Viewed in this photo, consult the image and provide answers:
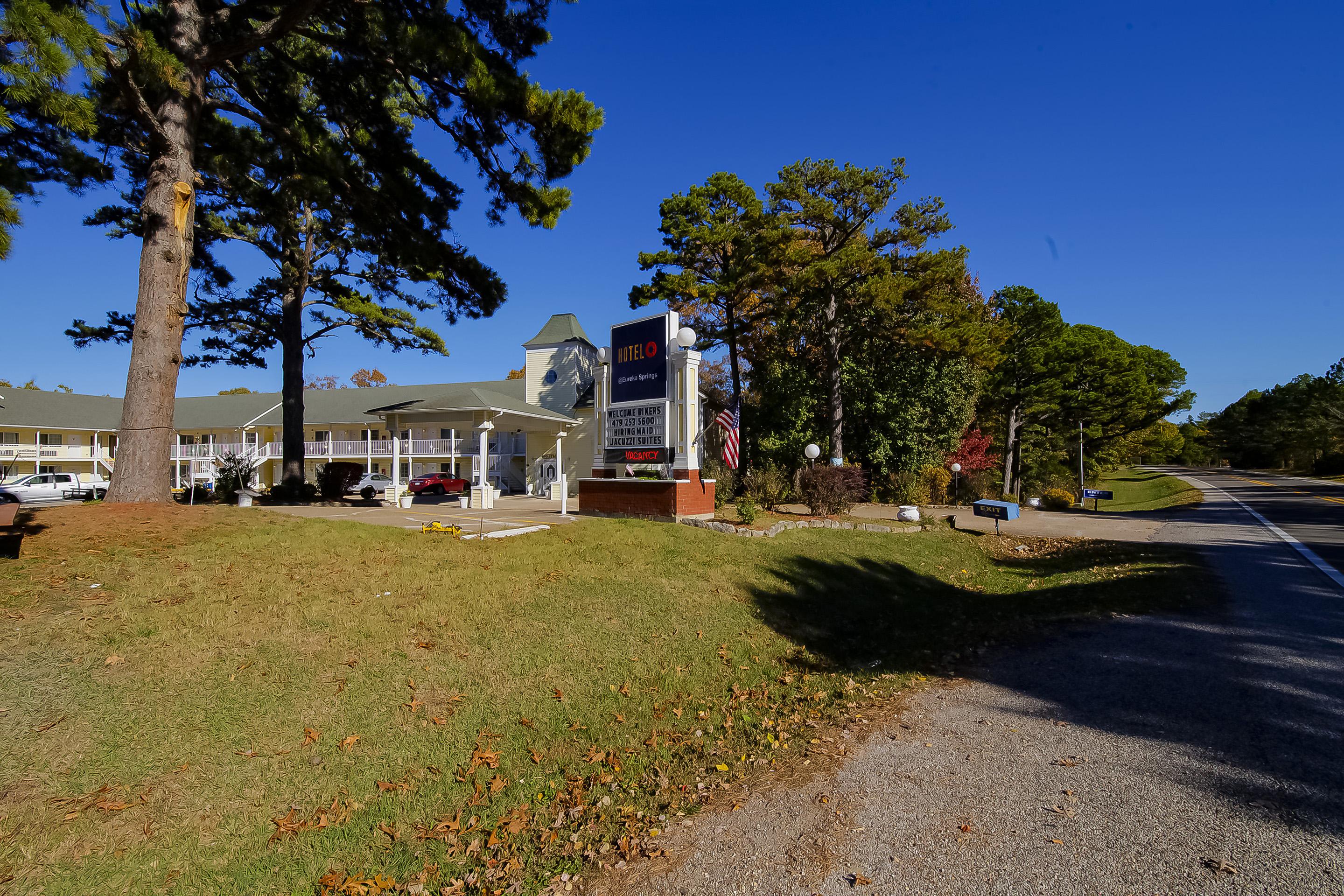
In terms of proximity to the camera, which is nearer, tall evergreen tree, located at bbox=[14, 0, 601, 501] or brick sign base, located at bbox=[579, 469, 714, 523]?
tall evergreen tree, located at bbox=[14, 0, 601, 501]

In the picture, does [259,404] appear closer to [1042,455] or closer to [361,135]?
[361,135]

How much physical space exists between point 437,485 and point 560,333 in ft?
29.6

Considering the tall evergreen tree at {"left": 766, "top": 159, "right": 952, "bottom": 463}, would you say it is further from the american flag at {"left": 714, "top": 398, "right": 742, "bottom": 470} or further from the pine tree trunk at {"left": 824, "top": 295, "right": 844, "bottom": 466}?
the american flag at {"left": 714, "top": 398, "right": 742, "bottom": 470}

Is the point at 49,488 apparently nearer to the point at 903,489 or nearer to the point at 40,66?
the point at 40,66

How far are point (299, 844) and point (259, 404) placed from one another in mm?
41218

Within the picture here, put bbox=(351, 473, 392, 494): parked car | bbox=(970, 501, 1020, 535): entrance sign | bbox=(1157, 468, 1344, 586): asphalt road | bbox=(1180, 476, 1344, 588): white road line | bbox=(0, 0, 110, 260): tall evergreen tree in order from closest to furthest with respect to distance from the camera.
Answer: bbox=(0, 0, 110, 260): tall evergreen tree → bbox=(1180, 476, 1344, 588): white road line → bbox=(1157, 468, 1344, 586): asphalt road → bbox=(970, 501, 1020, 535): entrance sign → bbox=(351, 473, 392, 494): parked car

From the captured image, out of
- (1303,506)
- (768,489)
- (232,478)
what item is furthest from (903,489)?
(232,478)

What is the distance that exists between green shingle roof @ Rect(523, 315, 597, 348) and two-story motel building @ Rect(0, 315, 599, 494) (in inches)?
2.0

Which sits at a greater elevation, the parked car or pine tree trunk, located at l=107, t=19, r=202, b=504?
pine tree trunk, located at l=107, t=19, r=202, b=504

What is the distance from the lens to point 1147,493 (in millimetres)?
40156

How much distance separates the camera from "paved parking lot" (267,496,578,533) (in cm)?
1284

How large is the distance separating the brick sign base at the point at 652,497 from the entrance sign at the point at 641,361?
121 centimetres

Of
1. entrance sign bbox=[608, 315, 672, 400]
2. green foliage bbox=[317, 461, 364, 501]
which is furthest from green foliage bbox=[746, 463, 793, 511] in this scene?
green foliage bbox=[317, 461, 364, 501]

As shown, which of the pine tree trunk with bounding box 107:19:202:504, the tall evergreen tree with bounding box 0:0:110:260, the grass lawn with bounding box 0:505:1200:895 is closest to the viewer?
the grass lawn with bounding box 0:505:1200:895
